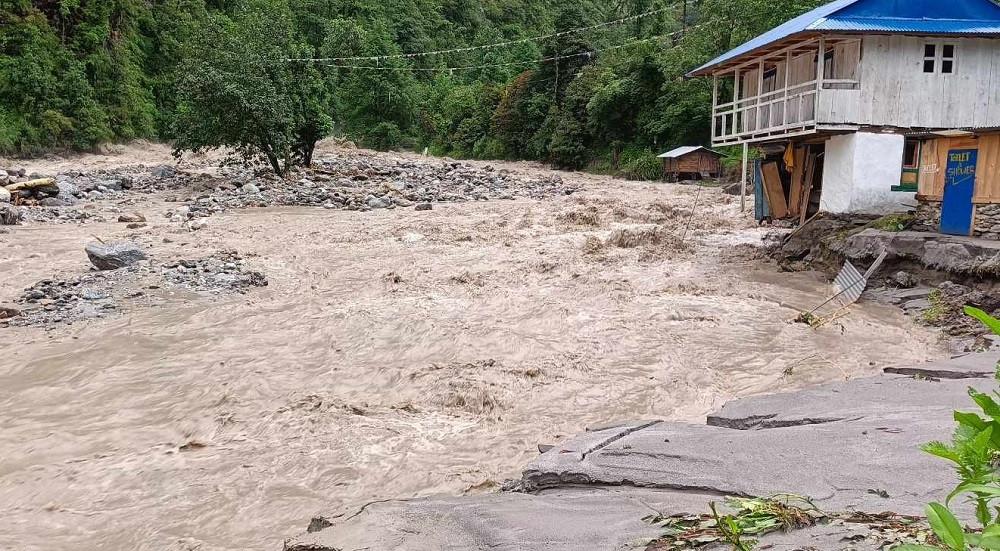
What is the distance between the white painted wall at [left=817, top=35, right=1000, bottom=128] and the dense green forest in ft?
49.5

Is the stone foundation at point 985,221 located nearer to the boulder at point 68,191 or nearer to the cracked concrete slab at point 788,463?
the cracked concrete slab at point 788,463

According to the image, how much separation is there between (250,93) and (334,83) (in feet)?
119

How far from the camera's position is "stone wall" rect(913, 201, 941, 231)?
1203cm

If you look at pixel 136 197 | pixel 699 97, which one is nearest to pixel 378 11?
pixel 699 97

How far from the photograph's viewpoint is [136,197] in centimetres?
2198

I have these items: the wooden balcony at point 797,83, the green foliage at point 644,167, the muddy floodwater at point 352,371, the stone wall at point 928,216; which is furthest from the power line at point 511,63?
the stone wall at point 928,216

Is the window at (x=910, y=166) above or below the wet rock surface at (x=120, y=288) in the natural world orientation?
above

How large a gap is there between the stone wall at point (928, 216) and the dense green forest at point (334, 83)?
60.0 ft

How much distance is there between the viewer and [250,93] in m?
23.0

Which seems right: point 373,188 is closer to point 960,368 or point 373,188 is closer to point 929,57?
point 929,57

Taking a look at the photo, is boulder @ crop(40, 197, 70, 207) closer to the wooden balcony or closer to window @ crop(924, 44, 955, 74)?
the wooden balcony

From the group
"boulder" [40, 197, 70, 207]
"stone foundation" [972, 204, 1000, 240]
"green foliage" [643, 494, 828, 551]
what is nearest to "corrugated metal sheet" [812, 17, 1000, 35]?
"stone foundation" [972, 204, 1000, 240]

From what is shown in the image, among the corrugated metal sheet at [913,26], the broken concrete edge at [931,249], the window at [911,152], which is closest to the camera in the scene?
the broken concrete edge at [931,249]

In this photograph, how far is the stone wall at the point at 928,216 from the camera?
39.5ft
